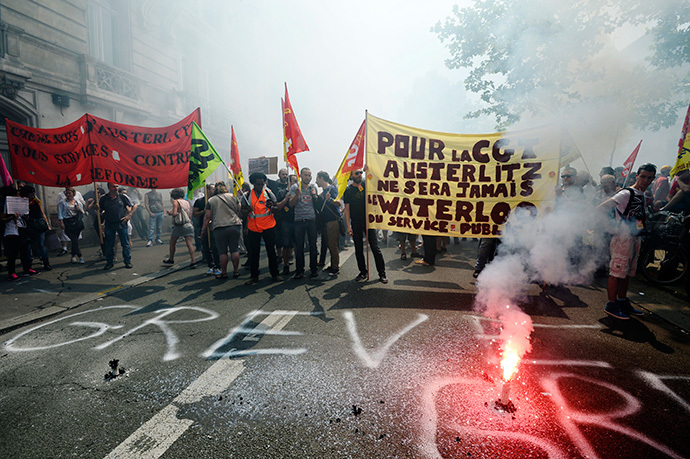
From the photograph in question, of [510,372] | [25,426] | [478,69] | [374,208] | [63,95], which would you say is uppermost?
[478,69]

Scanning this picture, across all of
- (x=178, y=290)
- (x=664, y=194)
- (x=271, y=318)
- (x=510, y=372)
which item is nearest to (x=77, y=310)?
(x=178, y=290)

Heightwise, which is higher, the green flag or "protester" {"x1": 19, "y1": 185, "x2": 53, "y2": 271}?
the green flag

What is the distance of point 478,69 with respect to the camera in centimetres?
1645

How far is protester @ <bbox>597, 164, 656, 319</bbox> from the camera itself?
13.2ft

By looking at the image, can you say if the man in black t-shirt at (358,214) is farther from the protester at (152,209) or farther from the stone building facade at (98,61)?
the stone building facade at (98,61)

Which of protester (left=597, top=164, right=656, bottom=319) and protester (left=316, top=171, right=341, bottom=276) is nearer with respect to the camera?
protester (left=597, top=164, right=656, bottom=319)

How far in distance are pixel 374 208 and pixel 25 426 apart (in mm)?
4672

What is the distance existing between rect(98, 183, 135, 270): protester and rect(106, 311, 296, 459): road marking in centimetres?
572

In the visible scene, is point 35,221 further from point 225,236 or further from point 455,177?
point 455,177

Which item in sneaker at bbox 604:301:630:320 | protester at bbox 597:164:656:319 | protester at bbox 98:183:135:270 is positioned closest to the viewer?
protester at bbox 597:164:656:319

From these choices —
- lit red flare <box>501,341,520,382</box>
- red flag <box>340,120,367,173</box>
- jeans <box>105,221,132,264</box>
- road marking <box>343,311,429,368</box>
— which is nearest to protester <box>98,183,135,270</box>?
jeans <box>105,221,132,264</box>

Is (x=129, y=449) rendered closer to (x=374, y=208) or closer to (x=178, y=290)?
(x=178, y=290)

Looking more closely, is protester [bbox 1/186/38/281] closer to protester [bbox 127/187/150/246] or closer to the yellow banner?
protester [bbox 127/187/150/246]

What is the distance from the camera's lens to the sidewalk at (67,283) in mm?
4797
